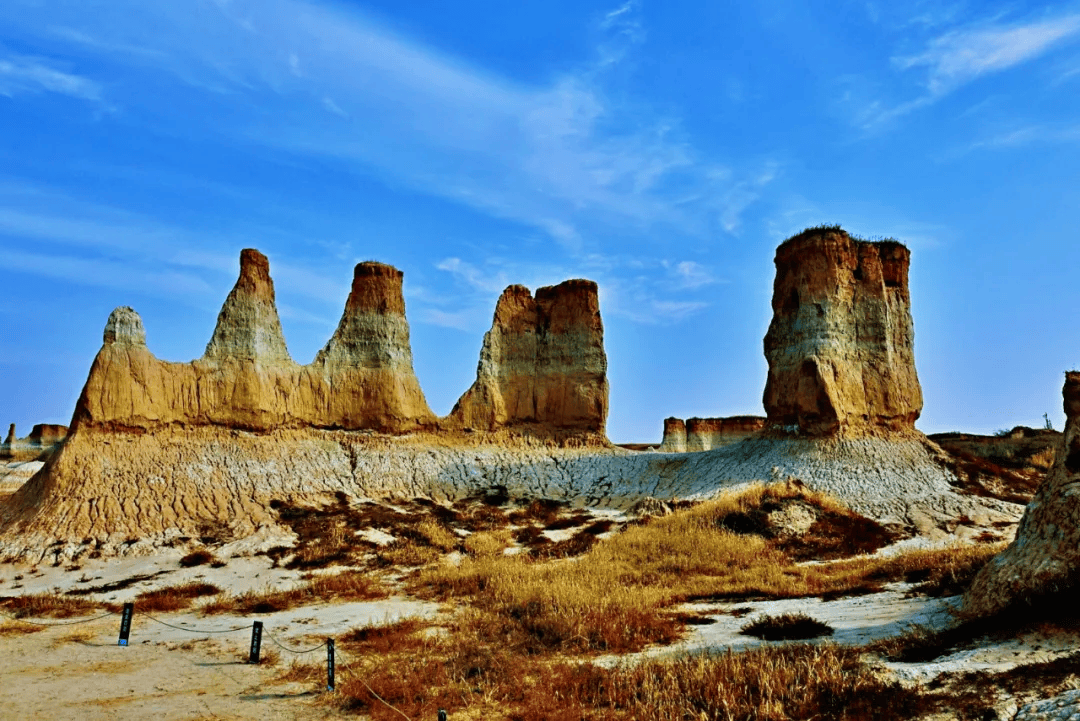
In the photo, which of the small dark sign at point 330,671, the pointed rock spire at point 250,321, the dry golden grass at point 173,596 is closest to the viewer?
the small dark sign at point 330,671

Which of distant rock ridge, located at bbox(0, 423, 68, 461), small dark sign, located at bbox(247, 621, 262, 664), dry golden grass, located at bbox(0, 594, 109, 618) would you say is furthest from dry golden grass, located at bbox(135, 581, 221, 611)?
distant rock ridge, located at bbox(0, 423, 68, 461)

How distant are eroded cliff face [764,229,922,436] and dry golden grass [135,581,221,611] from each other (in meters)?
25.4

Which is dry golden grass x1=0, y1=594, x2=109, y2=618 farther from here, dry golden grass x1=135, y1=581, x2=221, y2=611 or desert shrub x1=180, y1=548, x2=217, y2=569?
desert shrub x1=180, y1=548, x2=217, y2=569

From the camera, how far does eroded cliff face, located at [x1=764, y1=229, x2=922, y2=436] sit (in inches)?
1309

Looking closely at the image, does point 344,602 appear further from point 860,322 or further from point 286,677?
point 860,322

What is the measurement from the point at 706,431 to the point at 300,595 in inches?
2042

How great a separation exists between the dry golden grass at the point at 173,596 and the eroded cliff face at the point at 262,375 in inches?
473

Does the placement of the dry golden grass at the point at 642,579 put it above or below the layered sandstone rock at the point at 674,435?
below

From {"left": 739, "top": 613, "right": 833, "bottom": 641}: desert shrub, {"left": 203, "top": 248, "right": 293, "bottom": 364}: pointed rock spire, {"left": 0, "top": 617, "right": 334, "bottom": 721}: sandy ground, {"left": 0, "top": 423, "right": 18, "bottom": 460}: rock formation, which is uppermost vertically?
{"left": 203, "top": 248, "right": 293, "bottom": 364}: pointed rock spire

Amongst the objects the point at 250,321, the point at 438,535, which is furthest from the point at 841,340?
the point at 250,321

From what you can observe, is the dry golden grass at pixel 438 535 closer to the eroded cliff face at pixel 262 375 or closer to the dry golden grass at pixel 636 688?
the eroded cliff face at pixel 262 375

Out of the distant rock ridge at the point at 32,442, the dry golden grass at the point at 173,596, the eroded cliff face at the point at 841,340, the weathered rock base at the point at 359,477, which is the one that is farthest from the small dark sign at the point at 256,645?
the distant rock ridge at the point at 32,442

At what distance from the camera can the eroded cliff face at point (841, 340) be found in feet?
109

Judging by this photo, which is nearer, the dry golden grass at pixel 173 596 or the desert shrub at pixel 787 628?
the desert shrub at pixel 787 628
